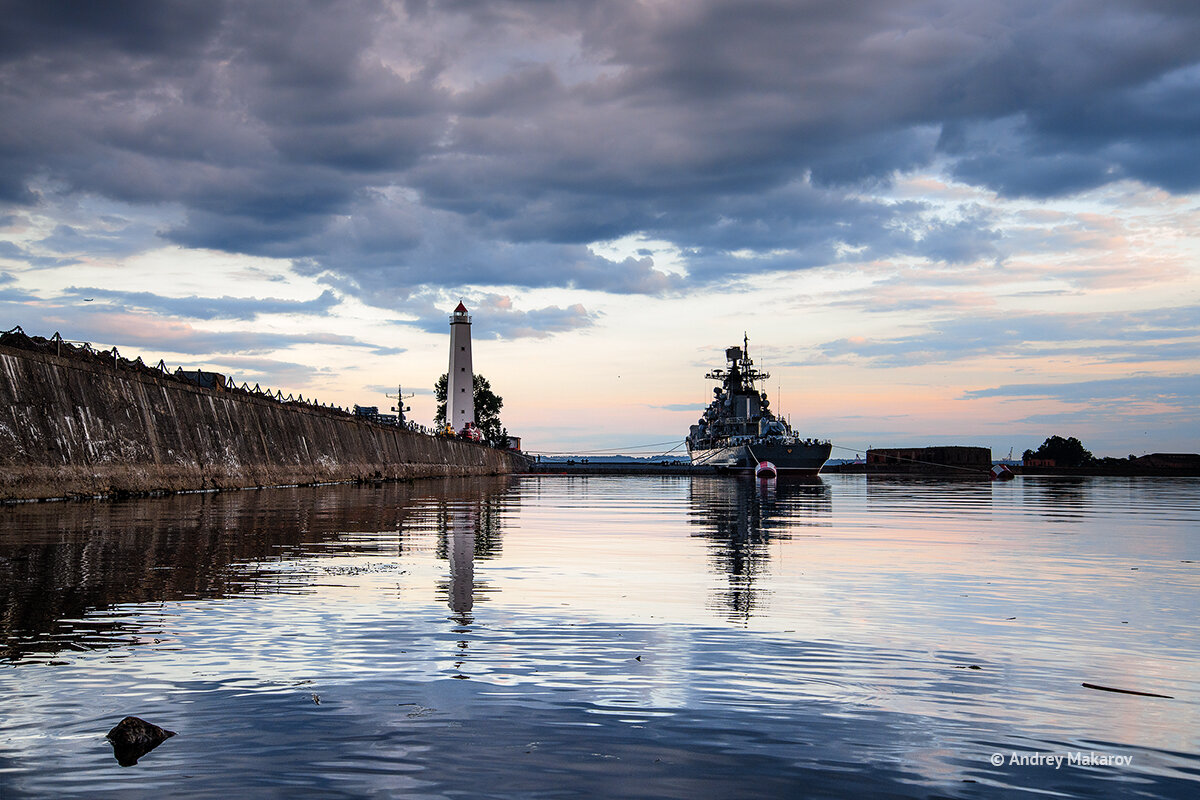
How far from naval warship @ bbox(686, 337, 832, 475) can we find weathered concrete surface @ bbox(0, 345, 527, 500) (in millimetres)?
51805

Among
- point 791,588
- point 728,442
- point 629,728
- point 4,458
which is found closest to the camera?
point 629,728

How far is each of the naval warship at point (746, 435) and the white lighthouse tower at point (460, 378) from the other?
31.5 m

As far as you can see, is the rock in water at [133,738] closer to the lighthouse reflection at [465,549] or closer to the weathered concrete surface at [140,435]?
the lighthouse reflection at [465,549]

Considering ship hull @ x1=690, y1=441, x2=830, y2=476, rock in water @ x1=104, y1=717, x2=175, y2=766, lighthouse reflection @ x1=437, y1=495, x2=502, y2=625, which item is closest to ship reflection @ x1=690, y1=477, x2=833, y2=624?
lighthouse reflection @ x1=437, y1=495, x2=502, y2=625

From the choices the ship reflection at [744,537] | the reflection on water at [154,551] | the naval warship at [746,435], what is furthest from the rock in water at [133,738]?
the naval warship at [746,435]

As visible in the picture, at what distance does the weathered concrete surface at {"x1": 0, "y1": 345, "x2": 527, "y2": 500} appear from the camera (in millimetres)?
25016

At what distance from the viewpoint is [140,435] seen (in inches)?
1249

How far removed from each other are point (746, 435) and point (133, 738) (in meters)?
107

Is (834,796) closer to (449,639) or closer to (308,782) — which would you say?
(308,782)

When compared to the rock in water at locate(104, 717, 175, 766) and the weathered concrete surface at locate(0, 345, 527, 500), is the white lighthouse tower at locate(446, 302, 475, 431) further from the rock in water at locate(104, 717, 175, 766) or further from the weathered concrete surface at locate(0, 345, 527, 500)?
the rock in water at locate(104, 717, 175, 766)

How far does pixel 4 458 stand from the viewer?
23.8 metres

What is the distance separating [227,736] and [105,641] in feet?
10.1

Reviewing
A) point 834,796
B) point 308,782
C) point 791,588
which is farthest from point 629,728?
point 791,588

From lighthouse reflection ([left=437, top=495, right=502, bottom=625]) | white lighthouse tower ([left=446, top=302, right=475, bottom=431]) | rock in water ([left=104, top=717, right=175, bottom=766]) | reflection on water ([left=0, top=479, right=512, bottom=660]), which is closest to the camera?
rock in water ([left=104, top=717, right=175, bottom=766])
